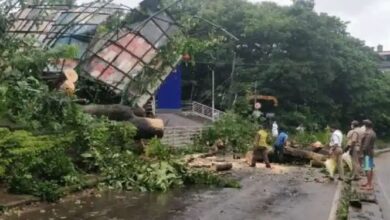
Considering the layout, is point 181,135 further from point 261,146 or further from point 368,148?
point 368,148

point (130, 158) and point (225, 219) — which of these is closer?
point (225, 219)

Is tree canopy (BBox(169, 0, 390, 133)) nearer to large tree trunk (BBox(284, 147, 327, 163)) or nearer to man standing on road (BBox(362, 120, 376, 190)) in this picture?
large tree trunk (BBox(284, 147, 327, 163))

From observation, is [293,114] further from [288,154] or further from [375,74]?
[288,154]

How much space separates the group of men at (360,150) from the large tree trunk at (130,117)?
575 centimetres

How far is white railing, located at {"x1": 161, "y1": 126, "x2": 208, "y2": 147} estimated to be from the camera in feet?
84.0

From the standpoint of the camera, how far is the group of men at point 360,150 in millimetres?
13750

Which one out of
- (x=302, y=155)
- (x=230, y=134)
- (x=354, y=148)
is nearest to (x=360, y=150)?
(x=354, y=148)

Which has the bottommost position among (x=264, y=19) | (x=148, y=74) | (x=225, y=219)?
(x=225, y=219)

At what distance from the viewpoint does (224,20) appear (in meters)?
41.5

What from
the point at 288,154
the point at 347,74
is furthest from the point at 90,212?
the point at 347,74

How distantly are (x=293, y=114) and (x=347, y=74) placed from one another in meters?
7.66

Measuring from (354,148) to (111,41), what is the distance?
30.8 feet

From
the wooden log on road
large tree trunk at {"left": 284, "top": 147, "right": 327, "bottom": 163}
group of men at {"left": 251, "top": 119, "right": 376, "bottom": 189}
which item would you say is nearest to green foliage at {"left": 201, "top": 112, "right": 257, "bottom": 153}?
large tree trunk at {"left": 284, "top": 147, "right": 327, "bottom": 163}

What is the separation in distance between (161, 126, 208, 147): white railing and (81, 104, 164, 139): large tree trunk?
272 inches
